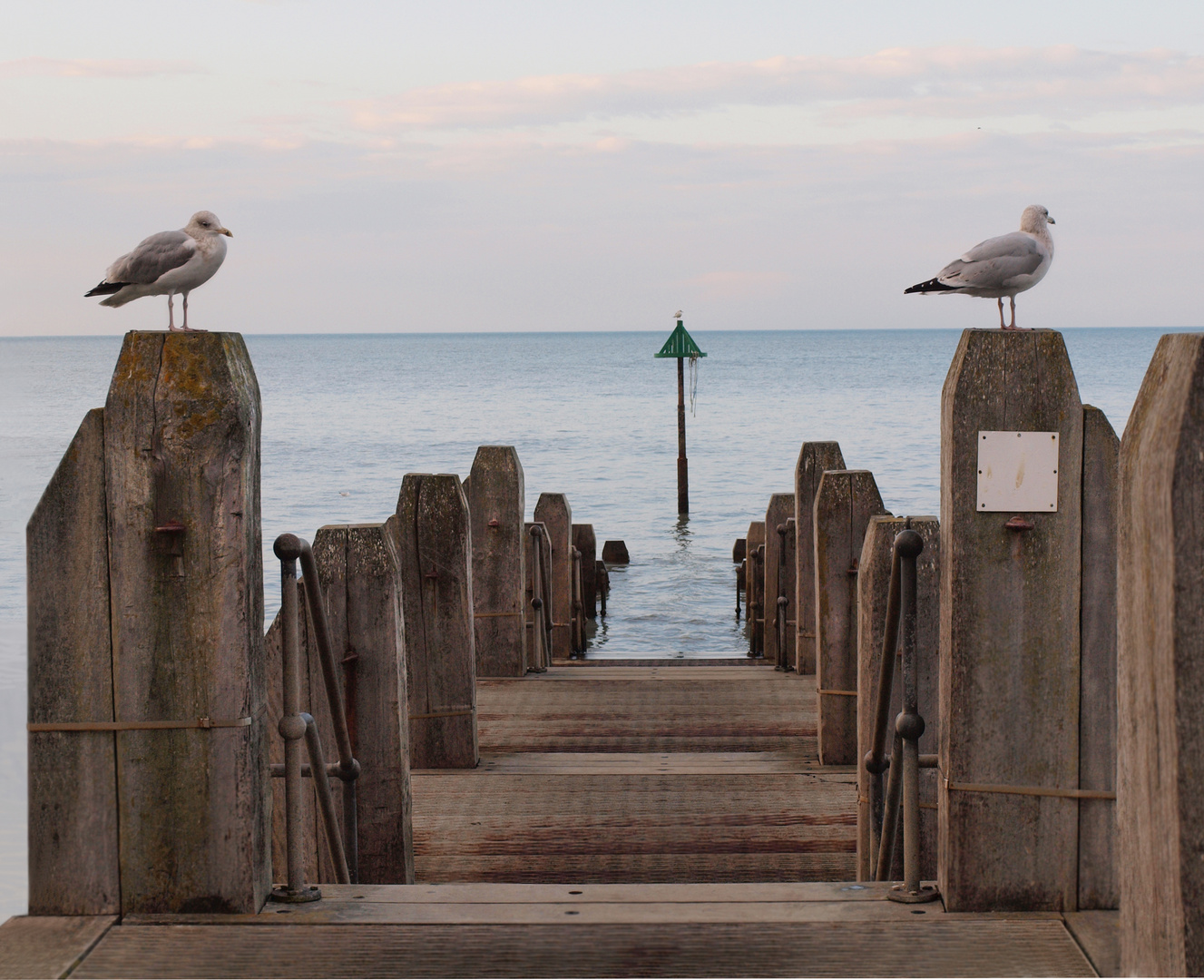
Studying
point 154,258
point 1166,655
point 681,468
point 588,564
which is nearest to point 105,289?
point 154,258

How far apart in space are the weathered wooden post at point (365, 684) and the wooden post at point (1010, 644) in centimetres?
193

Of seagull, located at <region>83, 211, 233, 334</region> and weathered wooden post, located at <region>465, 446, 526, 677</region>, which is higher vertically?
seagull, located at <region>83, 211, 233, 334</region>

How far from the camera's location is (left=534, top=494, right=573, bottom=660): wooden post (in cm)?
1170

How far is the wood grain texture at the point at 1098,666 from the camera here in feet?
10.9

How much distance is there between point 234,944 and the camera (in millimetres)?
3123

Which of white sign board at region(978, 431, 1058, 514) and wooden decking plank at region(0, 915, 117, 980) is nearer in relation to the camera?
wooden decking plank at region(0, 915, 117, 980)

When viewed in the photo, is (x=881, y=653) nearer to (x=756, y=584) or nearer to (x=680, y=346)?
(x=756, y=584)

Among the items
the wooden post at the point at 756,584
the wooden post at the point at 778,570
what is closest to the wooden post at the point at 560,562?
the wooden post at the point at 778,570

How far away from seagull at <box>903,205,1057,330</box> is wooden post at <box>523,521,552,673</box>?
504cm

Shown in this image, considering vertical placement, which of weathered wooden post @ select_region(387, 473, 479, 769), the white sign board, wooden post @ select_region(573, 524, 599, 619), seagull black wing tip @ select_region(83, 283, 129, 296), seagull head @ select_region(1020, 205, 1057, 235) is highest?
seagull head @ select_region(1020, 205, 1057, 235)

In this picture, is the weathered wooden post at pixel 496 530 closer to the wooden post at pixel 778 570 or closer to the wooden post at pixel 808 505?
the wooden post at pixel 808 505

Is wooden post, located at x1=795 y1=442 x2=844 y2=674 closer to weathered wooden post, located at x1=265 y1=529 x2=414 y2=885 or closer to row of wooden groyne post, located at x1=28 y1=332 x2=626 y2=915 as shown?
weathered wooden post, located at x1=265 y1=529 x2=414 y2=885

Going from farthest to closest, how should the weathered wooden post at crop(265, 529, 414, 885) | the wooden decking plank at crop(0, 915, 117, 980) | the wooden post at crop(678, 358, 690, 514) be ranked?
the wooden post at crop(678, 358, 690, 514), the weathered wooden post at crop(265, 529, 414, 885), the wooden decking plank at crop(0, 915, 117, 980)

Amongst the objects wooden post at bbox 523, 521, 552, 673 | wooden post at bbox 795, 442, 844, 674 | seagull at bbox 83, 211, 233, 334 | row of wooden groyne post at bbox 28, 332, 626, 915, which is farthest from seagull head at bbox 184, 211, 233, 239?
wooden post at bbox 523, 521, 552, 673
